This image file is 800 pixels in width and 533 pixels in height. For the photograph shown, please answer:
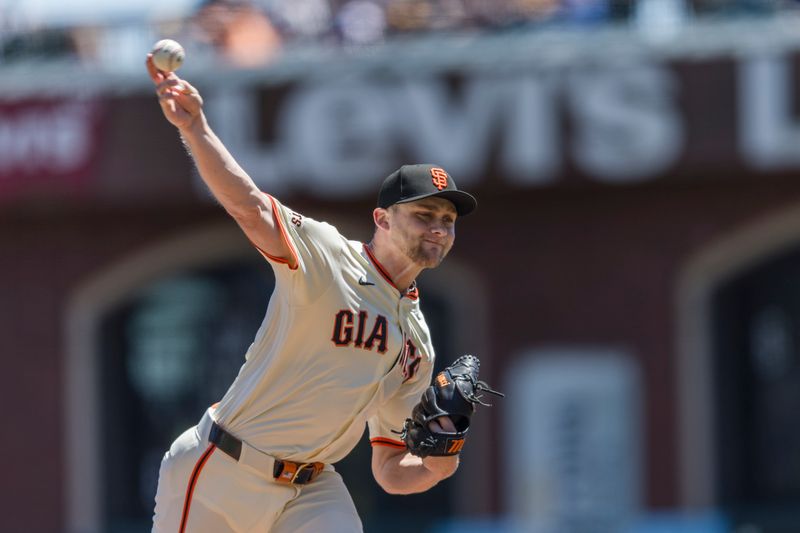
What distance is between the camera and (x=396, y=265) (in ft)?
17.1

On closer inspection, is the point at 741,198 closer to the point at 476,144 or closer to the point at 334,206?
the point at 476,144

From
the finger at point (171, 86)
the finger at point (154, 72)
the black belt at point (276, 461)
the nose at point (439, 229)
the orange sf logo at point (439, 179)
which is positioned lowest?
the black belt at point (276, 461)

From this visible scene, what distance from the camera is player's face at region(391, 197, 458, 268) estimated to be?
5043 millimetres

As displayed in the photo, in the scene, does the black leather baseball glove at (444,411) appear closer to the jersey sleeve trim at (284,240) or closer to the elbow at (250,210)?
the jersey sleeve trim at (284,240)

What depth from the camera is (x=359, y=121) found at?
485 inches

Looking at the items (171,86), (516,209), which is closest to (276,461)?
(171,86)

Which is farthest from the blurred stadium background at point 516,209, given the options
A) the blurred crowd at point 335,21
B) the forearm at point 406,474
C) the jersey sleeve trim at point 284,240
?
the jersey sleeve trim at point 284,240

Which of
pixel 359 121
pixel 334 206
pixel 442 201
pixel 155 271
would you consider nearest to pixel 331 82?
pixel 359 121

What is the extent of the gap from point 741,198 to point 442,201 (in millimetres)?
7710

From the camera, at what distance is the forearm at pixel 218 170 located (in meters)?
4.50

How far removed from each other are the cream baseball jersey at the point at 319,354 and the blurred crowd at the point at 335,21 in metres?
7.40

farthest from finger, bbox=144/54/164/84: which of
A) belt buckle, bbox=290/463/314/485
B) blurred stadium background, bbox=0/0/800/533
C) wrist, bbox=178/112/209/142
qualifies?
blurred stadium background, bbox=0/0/800/533

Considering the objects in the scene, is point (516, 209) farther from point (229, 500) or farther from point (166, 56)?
point (166, 56)

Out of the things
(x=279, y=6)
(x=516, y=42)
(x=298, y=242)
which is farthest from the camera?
(x=279, y=6)
